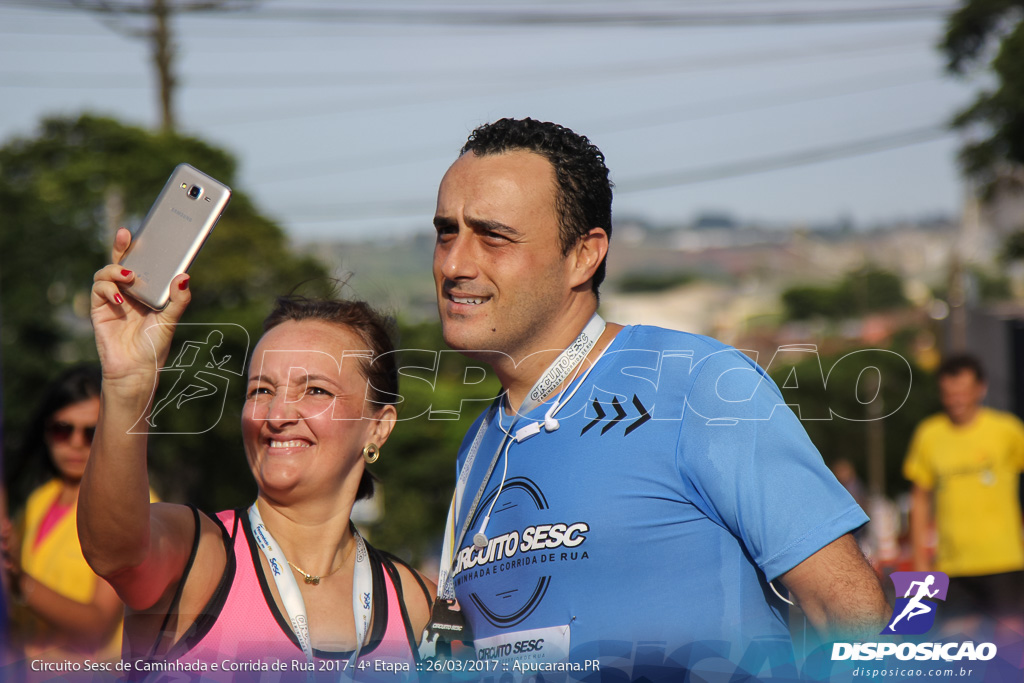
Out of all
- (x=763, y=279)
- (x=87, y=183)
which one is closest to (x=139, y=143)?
(x=87, y=183)

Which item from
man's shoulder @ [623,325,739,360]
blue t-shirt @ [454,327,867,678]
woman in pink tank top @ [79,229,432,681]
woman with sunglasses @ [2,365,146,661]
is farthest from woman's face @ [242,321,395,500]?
woman with sunglasses @ [2,365,146,661]

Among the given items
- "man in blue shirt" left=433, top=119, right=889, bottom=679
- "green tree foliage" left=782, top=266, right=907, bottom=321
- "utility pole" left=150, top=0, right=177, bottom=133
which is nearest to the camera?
"man in blue shirt" left=433, top=119, right=889, bottom=679

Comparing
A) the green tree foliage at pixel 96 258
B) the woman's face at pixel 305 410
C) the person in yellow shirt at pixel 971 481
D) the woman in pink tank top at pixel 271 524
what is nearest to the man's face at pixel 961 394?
the person in yellow shirt at pixel 971 481

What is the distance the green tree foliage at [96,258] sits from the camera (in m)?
15.5

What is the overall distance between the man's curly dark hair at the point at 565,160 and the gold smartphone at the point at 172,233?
0.66 meters

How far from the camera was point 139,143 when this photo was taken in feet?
57.6

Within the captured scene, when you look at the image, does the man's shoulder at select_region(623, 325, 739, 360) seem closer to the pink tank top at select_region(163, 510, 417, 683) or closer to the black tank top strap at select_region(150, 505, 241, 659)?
the pink tank top at select_region(163, 510, 417, 683)

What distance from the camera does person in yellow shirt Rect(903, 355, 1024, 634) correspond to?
591 centimetres

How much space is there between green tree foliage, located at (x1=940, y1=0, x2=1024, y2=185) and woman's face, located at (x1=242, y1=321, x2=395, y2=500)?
11542 millimetres

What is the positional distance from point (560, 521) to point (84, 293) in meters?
14.9

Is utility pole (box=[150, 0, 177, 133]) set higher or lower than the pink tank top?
higher

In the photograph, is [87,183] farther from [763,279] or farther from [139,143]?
[763,279]

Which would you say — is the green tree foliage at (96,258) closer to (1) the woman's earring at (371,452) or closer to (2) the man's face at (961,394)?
(2) the man's face at (961,394)

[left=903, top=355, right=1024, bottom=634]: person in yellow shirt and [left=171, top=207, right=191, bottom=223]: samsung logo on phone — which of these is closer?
[left=171, top=207, right=191, bottom=223]: samsung logo on phone
